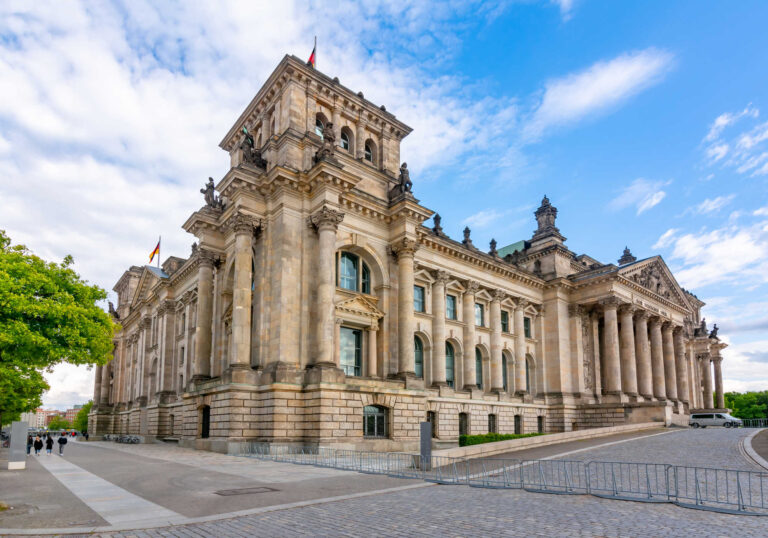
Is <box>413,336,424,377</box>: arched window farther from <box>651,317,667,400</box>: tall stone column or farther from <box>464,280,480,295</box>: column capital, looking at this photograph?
<box>651,317,667,400</box>: tall stone column

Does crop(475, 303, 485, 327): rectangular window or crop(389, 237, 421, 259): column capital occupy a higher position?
crop(389, 237, 421, 259): column capital

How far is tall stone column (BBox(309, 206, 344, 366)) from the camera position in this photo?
1217 inches

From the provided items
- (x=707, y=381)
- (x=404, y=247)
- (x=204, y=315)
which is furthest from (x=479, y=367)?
(x=707, y=381)

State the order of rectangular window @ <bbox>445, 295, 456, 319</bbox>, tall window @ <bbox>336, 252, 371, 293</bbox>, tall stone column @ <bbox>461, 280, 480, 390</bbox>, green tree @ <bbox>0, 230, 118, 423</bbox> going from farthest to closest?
rectangular window @ <bbox>445, 295, 456, 319</bbox>, tall stone column @ <bbox>461, 280, 480, 390</bbox>, tall window @ <bbox>336, 252, 371, 293</bbox>, green tree @ <bbox>0, 230, 118, 423</bbox>

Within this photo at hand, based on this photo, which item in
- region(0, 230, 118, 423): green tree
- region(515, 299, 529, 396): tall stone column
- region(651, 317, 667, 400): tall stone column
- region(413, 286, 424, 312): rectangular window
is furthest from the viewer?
region(651, 317, 667, 400): tall stone column

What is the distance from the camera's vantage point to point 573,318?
5325cm

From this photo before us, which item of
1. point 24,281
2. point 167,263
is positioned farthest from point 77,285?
point 167,263

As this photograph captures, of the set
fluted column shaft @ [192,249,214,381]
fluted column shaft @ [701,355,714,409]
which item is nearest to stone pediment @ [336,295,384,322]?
fluted column shaft @ [192,249,214,381]

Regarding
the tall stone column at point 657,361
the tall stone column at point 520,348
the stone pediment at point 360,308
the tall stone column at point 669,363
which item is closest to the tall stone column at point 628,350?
the tall stone column at point 657,361

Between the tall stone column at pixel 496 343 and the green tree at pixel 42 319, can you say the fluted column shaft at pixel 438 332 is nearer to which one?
the tall stone column at pixel 496 343

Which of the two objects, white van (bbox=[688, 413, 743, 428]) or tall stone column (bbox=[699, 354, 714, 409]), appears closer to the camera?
white van (bbox=[688, 413, 743, 428])

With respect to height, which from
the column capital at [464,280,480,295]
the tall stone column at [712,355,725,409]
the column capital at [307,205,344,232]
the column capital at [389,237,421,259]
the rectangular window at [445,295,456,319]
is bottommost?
the tall stone column at [712,355,725,409]

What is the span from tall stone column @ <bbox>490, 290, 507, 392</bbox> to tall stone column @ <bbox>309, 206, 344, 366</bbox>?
18435 mm

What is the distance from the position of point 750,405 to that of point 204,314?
373ft
